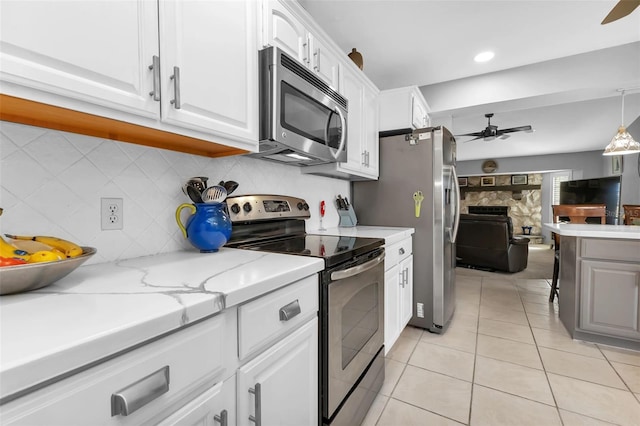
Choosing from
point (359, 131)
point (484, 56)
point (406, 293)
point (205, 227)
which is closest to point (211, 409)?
point (205, 227)

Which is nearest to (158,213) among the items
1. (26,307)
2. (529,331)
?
(26,307)

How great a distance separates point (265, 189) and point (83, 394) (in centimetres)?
141

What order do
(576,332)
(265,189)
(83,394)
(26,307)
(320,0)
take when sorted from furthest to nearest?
(576,332)
(320,0)
(265,189)
(26,307)
(83,394)

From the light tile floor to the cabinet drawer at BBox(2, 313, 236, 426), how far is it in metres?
1.19

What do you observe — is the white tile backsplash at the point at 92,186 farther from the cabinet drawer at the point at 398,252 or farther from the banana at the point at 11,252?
the cabinet drawer at the point at 398,252

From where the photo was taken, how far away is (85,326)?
500 mm

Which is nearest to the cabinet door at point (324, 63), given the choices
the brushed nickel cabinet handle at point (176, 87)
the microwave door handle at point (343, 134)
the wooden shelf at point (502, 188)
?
→ the microwave door handle at point (343, 134)

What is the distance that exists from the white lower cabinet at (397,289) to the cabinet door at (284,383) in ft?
2.98

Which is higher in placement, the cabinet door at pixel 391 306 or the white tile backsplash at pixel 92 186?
the white tile backsplash at pixel 92 186

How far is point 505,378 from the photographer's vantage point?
6.00 ft

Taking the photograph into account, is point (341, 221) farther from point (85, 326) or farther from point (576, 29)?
point (576, 29)

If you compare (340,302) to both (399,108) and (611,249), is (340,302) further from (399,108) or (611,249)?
(611,249)

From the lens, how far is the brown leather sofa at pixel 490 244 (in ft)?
14.8

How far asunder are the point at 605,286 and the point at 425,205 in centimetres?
145
